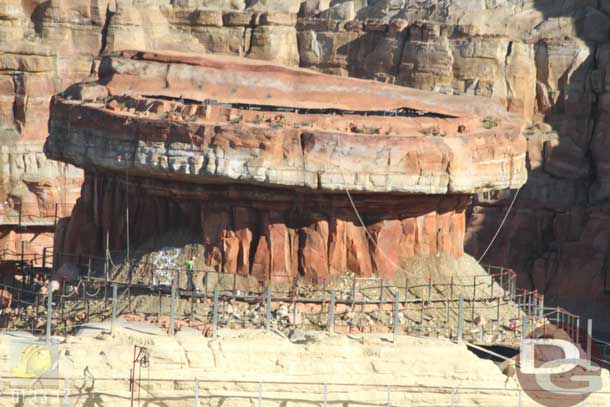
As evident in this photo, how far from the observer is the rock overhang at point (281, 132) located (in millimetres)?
55125

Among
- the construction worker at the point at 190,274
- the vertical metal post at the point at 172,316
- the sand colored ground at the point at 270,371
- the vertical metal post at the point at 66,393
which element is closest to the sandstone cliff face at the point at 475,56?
the construction worker at the point at 190,274

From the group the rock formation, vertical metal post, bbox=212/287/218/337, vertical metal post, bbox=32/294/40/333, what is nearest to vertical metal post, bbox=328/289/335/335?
vertical metal post, bbox=212/287/218/337

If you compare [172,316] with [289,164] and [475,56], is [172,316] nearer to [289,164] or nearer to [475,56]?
[289,164]

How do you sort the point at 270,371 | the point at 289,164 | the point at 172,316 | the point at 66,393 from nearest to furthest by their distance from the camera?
the point at 66,393 → the point at 270,371 → the point at 172,316 → the point at 289,164

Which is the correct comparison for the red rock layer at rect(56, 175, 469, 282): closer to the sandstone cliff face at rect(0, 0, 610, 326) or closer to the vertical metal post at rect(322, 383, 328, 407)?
the vertical metal post at rect(322, 383, 328, 407)

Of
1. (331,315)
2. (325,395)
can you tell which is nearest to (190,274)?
(331,315)

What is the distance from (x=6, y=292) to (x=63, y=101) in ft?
18.9

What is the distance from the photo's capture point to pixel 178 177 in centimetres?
5641

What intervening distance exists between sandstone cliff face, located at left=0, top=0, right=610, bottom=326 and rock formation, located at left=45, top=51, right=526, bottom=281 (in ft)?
99.1

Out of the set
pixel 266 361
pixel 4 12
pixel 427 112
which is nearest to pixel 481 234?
pixel 4 12

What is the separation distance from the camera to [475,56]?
9531 centimetres

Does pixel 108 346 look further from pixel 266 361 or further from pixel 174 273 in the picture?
pixel 174 273

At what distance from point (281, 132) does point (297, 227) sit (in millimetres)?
3250

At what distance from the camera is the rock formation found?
181 ft
